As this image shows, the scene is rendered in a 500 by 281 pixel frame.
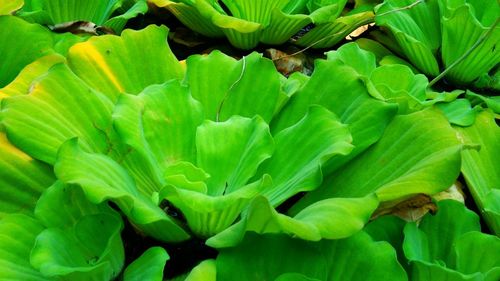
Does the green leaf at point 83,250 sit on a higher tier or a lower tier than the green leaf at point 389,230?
higher

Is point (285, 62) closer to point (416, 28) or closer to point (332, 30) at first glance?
point (332, 30)

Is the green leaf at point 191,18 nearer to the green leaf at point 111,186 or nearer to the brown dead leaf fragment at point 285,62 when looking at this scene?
the brown dead leaf fragment at point 285,62

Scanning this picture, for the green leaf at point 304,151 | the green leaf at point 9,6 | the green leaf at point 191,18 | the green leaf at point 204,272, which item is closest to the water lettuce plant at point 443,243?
the green leaf at point 304,151

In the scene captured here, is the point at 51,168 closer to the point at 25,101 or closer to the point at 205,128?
the point at 25,101

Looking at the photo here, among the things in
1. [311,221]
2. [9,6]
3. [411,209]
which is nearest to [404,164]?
[411,209]

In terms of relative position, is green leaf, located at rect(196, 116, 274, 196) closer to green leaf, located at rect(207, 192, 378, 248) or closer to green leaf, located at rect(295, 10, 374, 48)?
green leaf, located at rect(207, 192, 378, 248)

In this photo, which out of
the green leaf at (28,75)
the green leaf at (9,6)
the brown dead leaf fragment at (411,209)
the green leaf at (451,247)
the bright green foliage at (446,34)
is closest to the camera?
the green leaf at (451,247)

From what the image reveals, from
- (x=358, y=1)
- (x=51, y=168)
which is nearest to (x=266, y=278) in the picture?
(x=51, y=168)
